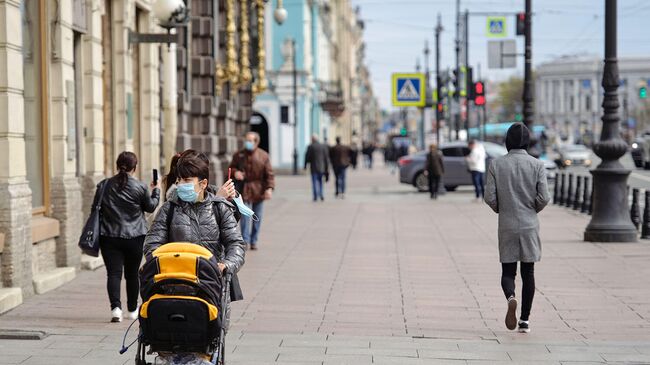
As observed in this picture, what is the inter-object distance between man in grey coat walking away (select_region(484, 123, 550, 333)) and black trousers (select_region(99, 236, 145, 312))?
3013mm

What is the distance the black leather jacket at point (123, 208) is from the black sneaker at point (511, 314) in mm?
3065

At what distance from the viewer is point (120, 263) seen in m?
10.5

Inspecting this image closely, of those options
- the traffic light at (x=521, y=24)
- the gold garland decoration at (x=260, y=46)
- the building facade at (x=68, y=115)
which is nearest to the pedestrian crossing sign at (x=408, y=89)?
the gold garland decoration at (x=260, y=46)

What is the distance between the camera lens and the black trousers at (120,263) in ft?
34.1

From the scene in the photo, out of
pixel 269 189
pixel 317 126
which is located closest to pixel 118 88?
pixel 269 189

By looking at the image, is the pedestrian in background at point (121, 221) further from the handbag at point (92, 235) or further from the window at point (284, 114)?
the window at point (284, 114)

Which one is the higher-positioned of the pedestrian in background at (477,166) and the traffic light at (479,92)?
the traffic light at (479,92)

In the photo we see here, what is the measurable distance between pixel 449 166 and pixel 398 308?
24418 mm

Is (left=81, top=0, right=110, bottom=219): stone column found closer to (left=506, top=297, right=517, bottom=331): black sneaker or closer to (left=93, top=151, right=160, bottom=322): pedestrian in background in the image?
(left=93, top=151, right=160, bottom=322): pedestrian in background

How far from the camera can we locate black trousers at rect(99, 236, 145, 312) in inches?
409

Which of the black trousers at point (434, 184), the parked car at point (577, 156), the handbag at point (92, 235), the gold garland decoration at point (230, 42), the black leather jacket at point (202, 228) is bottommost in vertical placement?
the parked car at point (577, 156)

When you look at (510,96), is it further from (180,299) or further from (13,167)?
(180,299)

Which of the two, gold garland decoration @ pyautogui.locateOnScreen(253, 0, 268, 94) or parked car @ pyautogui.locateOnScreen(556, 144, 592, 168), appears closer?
gold garland decoration @ pyautogui.locateOnScreen(253, 0, 268, 94)

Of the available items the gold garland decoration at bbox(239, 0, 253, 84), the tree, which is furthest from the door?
the tree
